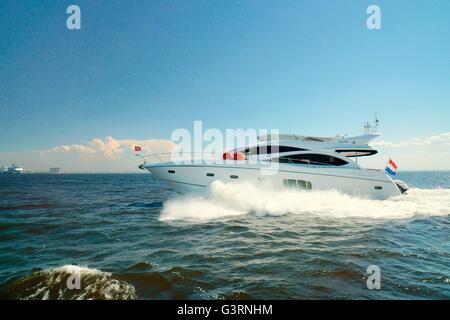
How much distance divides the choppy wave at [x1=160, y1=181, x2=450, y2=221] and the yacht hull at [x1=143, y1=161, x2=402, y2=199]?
0.43m

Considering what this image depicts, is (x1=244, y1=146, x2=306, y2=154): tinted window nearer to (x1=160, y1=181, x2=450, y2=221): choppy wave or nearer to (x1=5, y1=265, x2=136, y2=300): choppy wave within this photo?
(x1=160, y1=181, x2=450, y2=221): choppy wave

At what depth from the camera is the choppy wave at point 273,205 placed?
1242cm

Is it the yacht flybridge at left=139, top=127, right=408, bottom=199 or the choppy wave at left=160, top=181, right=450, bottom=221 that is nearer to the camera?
the choppy wave at left=160, top=181, right=450, bottom=221

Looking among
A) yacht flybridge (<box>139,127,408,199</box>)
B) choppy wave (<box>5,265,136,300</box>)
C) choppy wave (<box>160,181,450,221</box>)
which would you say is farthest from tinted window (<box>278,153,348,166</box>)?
choppy wave (<box>5,265,136,300</box>)

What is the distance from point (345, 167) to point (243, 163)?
6.94 meters

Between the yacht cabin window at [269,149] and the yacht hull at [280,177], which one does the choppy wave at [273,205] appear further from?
the yacht cabin window at [269,149]

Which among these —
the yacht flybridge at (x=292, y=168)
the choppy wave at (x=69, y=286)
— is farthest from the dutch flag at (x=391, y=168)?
the choppy wave at (x=69, y=286)

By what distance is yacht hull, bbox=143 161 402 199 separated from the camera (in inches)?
539

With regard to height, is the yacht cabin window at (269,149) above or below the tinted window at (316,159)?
above

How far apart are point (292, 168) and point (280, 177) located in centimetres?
93

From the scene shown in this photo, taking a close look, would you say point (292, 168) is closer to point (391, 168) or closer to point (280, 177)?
point (280, 177)

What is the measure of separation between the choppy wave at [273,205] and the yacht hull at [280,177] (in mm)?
426
